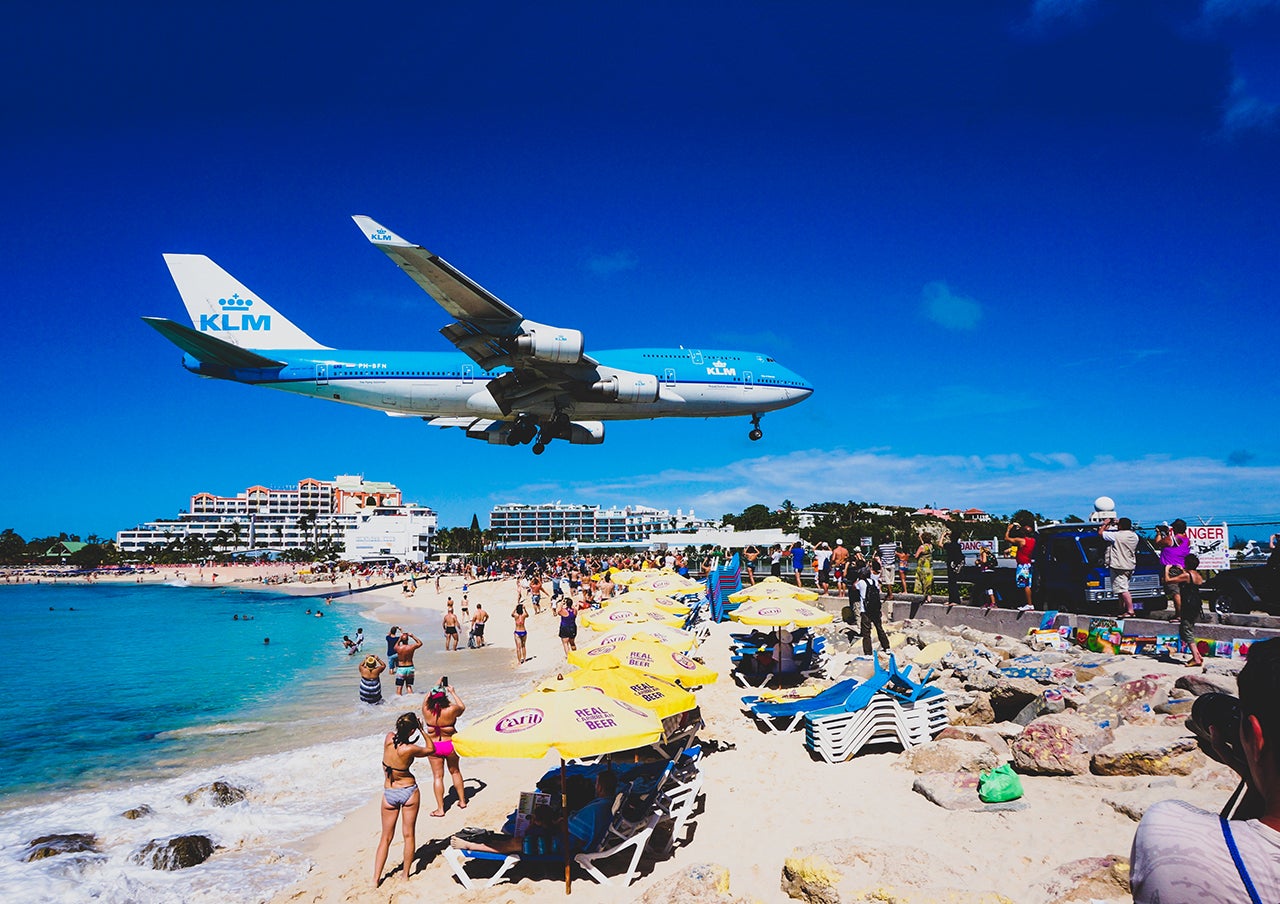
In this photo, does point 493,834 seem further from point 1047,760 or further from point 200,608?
point 200,608

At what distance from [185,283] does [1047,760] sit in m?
28.8

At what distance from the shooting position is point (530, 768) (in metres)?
11.2

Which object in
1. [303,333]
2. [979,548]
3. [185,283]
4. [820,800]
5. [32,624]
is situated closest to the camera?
[820,800]

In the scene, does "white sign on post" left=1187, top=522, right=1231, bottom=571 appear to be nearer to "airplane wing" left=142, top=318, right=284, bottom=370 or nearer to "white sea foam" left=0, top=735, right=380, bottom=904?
"white sea foam" left=0, top=735, right=380, bottom=904

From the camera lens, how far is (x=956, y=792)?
756 cm

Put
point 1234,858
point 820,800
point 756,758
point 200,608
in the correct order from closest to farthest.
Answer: point 1234,858 → point 820,800 → point 756,758 → point 200,608

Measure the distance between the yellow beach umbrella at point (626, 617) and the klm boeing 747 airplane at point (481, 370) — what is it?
702 centimetres

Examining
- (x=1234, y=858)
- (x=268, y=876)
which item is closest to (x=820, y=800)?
(x=268, y=876)

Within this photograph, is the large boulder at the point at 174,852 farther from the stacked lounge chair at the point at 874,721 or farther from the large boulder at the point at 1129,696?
the large boulder at the point at 1129,696

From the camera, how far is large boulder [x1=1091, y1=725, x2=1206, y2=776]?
706 centimetres

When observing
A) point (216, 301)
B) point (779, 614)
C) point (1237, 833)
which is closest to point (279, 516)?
point (216, 301)

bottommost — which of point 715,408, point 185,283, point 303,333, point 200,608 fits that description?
point 200,608

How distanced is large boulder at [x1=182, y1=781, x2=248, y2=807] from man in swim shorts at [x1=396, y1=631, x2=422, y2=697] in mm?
5037

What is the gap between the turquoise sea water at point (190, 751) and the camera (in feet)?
28.8
